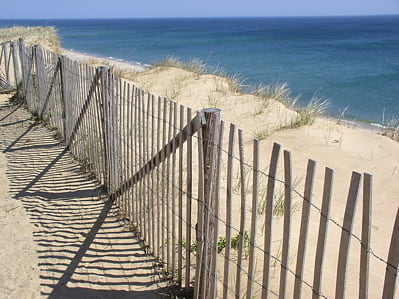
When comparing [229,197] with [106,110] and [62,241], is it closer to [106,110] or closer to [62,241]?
[62,241]

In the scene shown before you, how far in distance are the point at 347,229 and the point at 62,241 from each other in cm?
308

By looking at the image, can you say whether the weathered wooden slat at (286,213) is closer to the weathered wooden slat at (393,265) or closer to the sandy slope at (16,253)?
the weathered wooden slat at (393,265)

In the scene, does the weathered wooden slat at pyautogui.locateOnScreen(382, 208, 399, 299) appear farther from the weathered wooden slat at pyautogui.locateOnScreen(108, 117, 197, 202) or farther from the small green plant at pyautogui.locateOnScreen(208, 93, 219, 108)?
the small green plant at pyautogui.locateOnScreen(208, 93, 219, 108)

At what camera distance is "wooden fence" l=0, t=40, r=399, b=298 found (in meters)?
2.19

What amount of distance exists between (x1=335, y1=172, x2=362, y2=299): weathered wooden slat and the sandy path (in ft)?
5.80

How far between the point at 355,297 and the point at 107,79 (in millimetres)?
3278

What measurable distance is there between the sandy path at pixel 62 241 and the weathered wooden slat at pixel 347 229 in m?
1.77

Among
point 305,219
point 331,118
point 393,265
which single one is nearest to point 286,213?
point 305,219

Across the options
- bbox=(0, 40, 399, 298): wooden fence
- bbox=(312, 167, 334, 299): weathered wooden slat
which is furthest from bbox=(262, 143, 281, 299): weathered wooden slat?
bbox=(312, 167, 334, 299): weathered wooden slat

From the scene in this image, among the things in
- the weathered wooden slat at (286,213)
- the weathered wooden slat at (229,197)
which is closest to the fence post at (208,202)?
the weathered wooden slat at (229,197)

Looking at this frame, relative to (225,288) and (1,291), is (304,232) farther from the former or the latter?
(1,291)

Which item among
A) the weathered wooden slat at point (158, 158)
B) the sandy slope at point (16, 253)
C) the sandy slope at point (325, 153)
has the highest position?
the weathered wooden slat at point (158, 158)

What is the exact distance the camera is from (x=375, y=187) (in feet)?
18.6

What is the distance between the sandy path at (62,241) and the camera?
358 cm
